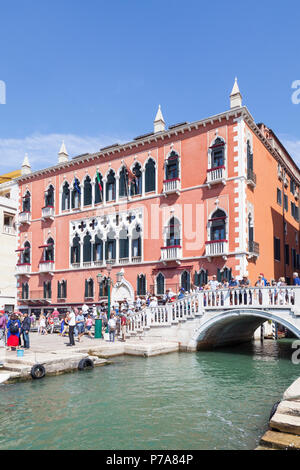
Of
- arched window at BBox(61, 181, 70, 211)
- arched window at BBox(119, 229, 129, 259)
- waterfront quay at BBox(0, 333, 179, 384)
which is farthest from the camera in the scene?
arched window at BBox(61, 181, 70, 211)

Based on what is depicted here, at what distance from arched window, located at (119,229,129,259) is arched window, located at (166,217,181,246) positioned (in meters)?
2.95

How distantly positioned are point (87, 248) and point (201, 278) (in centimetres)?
864

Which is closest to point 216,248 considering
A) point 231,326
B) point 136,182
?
point 231,326

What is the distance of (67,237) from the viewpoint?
28719 millimetres

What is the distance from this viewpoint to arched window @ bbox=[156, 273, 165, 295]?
2367 centimetres

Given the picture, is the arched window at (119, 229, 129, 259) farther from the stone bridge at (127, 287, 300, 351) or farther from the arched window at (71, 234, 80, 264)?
the stone bridge at (127, 287, 300, 351)

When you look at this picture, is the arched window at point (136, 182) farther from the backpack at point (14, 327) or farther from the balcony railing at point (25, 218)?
the backpack at point (14, 327)

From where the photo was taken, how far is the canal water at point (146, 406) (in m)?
6.98

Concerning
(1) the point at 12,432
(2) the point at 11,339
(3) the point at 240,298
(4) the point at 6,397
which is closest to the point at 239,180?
(3) the point at 240,298

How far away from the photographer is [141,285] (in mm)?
24578

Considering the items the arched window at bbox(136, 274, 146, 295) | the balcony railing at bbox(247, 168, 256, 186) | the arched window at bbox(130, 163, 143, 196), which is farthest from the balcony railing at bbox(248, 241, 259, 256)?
the arched window at bbox(130, 163, 143, 196)

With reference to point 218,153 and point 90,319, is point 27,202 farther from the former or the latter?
point 218,153

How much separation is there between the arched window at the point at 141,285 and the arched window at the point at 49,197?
915 centimetres

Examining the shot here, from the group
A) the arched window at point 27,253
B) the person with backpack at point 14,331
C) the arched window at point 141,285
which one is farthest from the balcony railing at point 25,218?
the person with backpack at point 14,331
